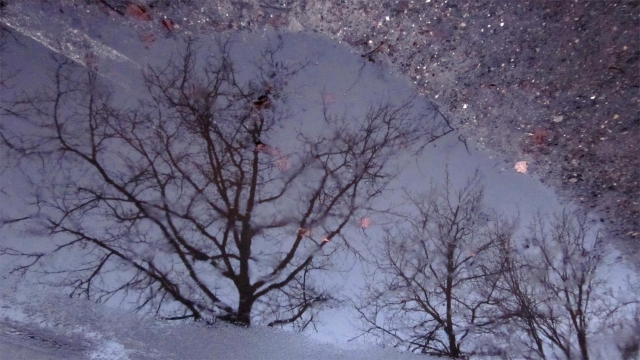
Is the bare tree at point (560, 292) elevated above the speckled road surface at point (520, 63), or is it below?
below

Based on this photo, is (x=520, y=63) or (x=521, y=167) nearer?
(x=520, y=63)

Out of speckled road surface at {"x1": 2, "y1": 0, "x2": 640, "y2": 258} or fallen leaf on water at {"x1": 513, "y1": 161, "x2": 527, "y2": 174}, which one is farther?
fallen leaf on water at {"x1": 513, "y1": 161, "x2": 527, "y2": 174}

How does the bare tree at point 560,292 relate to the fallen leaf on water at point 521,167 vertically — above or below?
below

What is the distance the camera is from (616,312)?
96.5 inches

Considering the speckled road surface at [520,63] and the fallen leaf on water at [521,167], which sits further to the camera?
the fallen leaf on water at [521,167]

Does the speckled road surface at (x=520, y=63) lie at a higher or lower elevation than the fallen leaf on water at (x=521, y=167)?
higher

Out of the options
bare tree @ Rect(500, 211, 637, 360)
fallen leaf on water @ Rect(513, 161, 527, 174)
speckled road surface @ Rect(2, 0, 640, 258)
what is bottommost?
bare tree @ Rect(500, 211, 637, 360)

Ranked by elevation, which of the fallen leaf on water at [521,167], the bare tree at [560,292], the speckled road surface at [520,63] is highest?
the speckled road surface at [520,63]

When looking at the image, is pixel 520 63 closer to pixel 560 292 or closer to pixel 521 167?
pixel 521 167

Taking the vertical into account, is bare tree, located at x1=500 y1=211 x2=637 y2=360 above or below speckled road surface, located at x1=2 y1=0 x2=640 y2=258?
below

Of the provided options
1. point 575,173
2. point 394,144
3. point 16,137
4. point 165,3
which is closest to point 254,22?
point 165,3

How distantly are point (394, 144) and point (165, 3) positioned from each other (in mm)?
1660

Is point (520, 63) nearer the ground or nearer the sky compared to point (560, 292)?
nearer the sky

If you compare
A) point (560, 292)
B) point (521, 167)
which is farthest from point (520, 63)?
point (560, 292)
